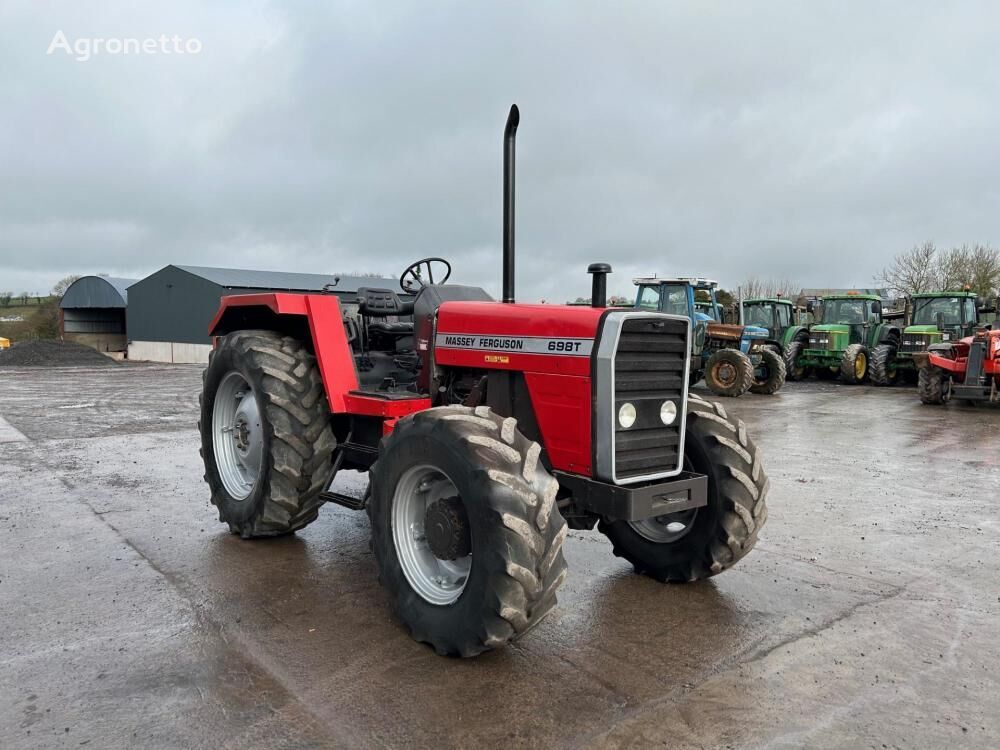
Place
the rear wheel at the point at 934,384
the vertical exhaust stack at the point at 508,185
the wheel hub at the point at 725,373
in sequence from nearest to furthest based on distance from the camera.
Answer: the vertical exhaust stack at the point at 508,185
the rear wheel at the point at 934,384
the wheel hub at the point at 725,373

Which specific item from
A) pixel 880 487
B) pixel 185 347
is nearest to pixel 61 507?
pixel 880 487

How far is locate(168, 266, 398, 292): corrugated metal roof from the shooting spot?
3109cm

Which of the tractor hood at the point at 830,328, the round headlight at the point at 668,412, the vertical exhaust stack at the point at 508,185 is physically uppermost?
the vertical exhaust stack at the point at 508,185

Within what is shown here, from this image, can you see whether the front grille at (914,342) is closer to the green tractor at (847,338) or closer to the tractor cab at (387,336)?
the green tractor at (847,338)

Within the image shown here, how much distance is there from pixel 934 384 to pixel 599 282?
12.7 meters

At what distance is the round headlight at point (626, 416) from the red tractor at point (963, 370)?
1212 centimetres

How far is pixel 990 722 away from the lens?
2.74 metres

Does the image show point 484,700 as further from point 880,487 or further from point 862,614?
point 880,487

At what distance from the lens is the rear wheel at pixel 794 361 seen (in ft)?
65.5

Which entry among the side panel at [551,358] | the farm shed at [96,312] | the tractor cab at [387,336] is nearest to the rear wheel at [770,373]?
the tractor cab at [387,336]

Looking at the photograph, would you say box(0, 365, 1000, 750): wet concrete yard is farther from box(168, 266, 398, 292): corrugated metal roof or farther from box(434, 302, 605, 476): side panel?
A: box(168, 266, 398, 292): corrugated metal roof

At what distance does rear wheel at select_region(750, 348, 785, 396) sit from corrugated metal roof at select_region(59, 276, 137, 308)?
31171 mm

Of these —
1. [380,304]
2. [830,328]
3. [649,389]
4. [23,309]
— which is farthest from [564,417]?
[23,309]

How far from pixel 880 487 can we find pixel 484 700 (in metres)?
5.24
